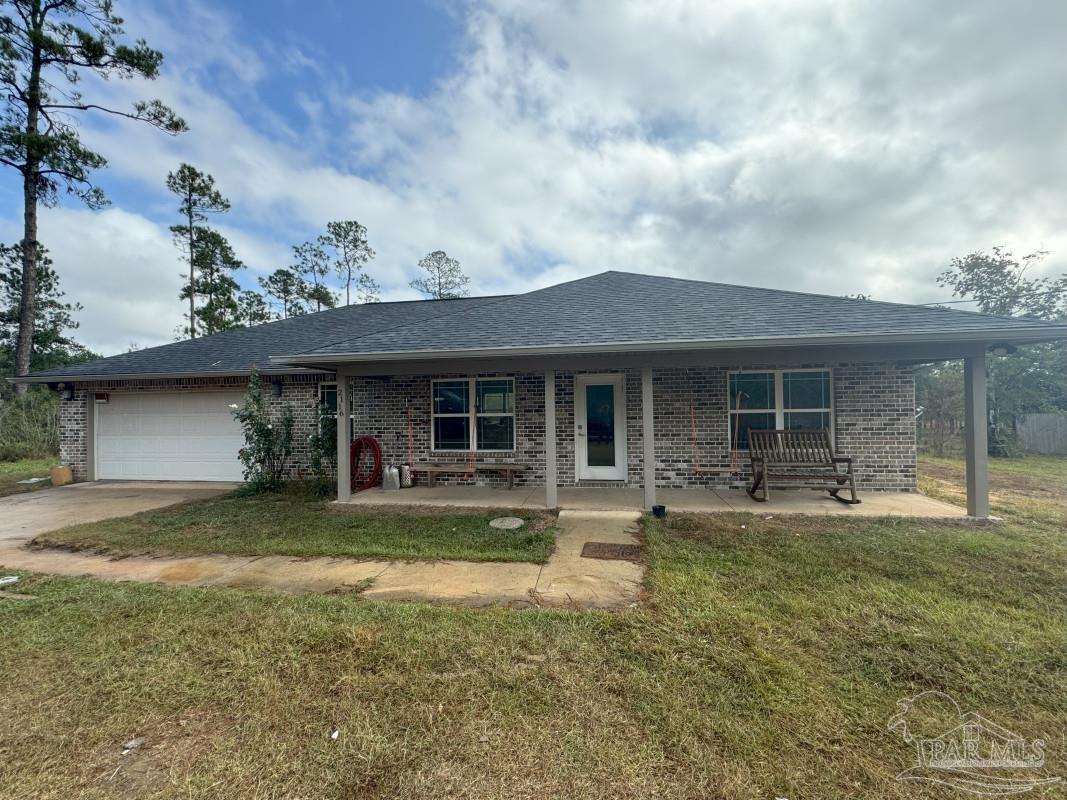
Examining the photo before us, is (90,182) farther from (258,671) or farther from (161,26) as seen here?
(258,671)

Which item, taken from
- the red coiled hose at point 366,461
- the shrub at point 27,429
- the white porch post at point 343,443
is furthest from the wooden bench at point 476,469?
the shrub at point 27,429

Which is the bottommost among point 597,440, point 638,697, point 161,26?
point 638,697

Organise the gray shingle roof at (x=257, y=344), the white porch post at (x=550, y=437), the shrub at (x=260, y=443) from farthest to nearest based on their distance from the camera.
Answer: the gray shingle roof at (x=257, y=344), the shrub at (x=260, y=443), the white porch post at (x=550, y=437)

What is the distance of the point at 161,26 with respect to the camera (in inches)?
328

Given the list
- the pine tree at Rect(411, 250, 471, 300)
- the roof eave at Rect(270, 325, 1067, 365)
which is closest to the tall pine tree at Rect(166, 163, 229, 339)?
the pine tree at Rect(411, 250, 471, 300)

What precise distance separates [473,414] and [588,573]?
4.86 m

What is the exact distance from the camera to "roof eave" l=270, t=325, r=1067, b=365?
16.6 feet

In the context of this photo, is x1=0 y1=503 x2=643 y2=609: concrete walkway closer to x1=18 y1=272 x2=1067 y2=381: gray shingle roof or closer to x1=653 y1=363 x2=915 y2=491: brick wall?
x1=18 y1=272 x2=1067 y2=381: gray shingle roof

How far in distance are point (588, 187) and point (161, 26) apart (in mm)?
9664

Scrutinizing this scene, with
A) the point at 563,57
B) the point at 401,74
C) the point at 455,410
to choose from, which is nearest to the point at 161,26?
the point at 401,74

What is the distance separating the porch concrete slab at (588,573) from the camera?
3.44m

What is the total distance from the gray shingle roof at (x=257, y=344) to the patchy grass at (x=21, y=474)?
2.43 metres

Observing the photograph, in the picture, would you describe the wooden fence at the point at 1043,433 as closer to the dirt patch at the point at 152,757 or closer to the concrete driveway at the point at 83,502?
the dirt patch at the point at 152,757

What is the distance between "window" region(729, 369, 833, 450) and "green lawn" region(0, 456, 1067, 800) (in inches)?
150
